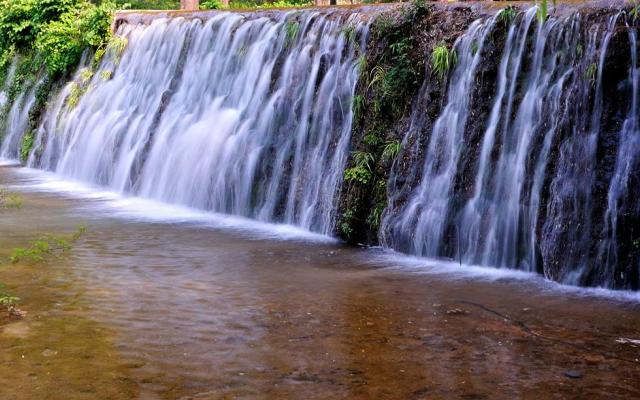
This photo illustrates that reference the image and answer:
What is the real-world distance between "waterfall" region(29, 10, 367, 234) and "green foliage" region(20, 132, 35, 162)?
54.0 inches

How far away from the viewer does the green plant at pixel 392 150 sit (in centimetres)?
944

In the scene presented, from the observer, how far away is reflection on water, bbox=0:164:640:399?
4.81 metres

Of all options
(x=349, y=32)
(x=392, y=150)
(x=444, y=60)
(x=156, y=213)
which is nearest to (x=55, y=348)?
(x=392, y=150)

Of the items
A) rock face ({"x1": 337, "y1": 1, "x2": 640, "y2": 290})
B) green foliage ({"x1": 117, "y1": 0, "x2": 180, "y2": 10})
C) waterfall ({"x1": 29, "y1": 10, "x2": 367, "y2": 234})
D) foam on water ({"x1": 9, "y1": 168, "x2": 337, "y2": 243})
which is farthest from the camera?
green foliage ({"x1": 117, "y1": 0, "x2": 180, "y2": 10})

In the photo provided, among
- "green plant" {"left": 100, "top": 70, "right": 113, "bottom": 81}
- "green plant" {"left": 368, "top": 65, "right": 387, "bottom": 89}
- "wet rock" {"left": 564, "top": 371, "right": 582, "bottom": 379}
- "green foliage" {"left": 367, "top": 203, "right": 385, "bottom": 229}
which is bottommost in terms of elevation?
"wet rock" {"left": 564, "top": 371, "right": 582, "bottom": 379}

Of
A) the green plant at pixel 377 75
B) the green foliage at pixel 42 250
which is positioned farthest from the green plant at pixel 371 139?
the green foliage at pixel 42 250

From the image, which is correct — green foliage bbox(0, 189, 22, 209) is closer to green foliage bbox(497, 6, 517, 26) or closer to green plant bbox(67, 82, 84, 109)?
green plant bbox(67, 82, 84, 109)

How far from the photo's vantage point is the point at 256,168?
10977 millimetres

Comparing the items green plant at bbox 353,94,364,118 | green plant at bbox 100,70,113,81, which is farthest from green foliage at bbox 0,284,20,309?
green plant at bbox 100,70,113,81

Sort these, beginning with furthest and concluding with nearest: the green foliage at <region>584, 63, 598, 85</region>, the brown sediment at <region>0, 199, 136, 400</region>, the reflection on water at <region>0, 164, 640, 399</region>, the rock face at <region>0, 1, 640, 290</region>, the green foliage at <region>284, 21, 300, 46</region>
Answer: the green foliage at <region>284, 21, 300, 46</region> < the green foliage at <region>584, 63, 598, 85</region> < the rock face at <region>0, 1, 640, 290</region> < the reflection on water at <region>0, 164, 640, 399</region> < the brown sediment at <region>0, 199, 136, 400</region>

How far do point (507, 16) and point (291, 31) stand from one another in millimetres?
3648

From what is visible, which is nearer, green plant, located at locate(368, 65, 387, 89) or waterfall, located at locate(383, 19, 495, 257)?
waterfall, located at locate(383, 19, 495, 257)

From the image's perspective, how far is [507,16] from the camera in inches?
352

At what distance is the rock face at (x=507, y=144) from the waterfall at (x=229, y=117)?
630 mm
